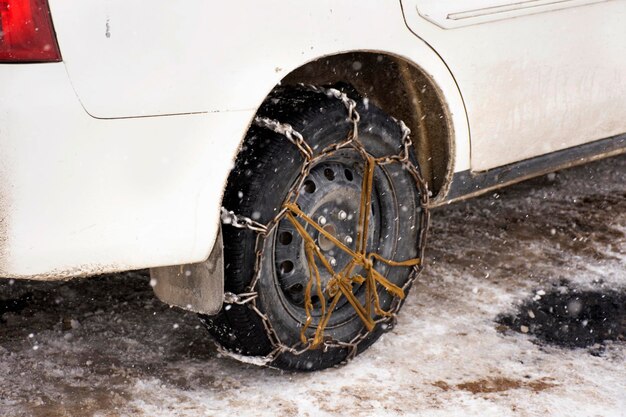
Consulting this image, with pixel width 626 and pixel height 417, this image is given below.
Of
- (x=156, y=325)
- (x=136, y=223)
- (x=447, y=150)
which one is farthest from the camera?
(x=156, y=325)

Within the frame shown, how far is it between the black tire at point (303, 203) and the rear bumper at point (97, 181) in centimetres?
19

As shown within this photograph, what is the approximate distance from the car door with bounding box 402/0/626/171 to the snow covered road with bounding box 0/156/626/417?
66 cm

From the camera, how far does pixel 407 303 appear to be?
159 inches

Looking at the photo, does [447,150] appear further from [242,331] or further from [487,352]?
[242,331]

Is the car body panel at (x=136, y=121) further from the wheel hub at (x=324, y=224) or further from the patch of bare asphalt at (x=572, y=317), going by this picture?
the patch of bare asphalt at (x=572, y=317)

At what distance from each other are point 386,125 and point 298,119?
382mm

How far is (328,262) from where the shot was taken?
335 cm

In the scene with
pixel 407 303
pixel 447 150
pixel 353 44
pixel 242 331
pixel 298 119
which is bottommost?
pixel 407 303

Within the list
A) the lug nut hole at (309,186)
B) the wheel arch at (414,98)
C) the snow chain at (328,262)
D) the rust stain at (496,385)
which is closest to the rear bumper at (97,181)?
the snow chain at (328,262)

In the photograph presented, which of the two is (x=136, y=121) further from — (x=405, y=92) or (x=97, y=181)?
(x=405, y=92)

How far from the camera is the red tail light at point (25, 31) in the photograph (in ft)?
8.23

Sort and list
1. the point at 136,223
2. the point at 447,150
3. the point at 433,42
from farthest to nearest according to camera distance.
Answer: the point at 447,150
the point at 433,42
the point at 136,223

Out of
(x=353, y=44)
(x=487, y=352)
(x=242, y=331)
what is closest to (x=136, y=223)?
(x=242, y=331)

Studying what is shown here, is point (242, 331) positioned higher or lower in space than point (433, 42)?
lower
